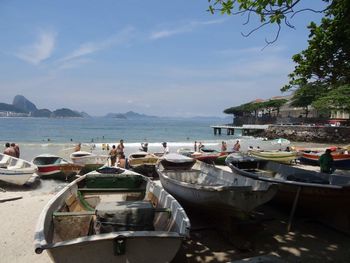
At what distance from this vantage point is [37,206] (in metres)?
10.7

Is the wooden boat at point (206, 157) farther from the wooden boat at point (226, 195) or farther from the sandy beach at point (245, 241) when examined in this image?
the wooden boat at point (226, 195)

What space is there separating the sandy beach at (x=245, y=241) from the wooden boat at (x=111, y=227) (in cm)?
100

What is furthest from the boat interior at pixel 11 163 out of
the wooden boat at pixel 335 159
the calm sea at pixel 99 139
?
the wooden boat at pixel 335 159

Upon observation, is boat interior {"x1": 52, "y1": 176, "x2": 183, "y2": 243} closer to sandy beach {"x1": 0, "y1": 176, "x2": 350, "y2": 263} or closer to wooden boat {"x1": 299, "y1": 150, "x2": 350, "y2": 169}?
sandy beach {"x1": 0, "y1": 176, "x2": 350, "y2": 263}

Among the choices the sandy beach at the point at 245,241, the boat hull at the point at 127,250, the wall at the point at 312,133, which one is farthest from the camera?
the wall at the point at 312,133

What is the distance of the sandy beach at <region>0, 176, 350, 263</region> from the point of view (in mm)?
6633

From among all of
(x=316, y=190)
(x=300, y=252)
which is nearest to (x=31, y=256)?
(x=300, y=252)

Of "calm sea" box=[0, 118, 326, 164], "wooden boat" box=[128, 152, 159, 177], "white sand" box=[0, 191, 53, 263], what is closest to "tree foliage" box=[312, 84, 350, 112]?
"calm sea" box=[0, 118, 326, 164]

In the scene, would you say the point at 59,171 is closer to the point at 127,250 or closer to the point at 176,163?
the point at 176,163

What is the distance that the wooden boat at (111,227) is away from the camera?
183 inches

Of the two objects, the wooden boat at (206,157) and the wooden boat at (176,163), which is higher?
the wooden boat at (176,163)

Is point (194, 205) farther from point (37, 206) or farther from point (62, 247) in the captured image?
point (37, 206)

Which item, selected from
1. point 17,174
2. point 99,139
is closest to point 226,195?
point 17,174

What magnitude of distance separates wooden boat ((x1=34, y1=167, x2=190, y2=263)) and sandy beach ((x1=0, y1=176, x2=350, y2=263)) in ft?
3.27
